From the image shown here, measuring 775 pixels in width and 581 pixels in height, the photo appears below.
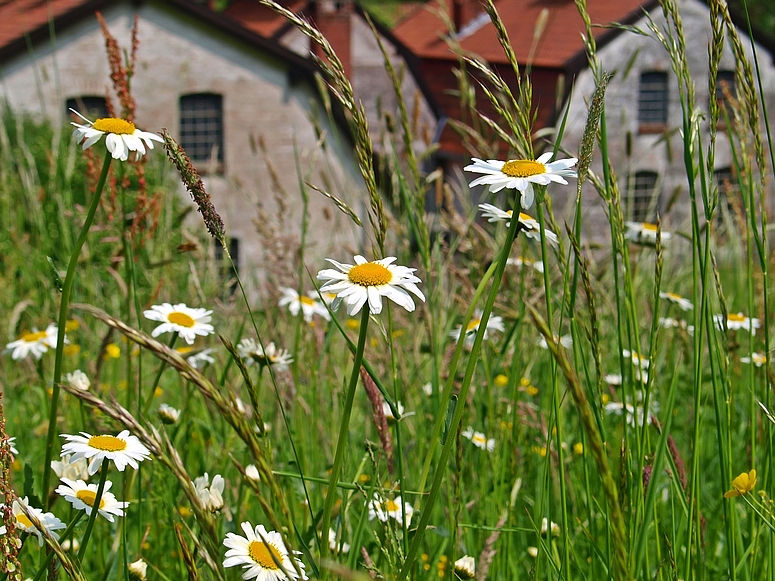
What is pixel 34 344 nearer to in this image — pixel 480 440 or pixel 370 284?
pixel 480 440

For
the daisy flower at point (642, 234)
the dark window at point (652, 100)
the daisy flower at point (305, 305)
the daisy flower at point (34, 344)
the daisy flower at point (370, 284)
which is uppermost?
the dark window at point (652, 100)

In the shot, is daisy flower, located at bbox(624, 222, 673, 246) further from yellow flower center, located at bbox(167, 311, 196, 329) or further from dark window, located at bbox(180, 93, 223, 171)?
dark window, located at bbox(180, 93, 223, 171)

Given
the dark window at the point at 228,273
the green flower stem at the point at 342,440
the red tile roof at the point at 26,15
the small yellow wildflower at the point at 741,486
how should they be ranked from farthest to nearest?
the red tile roof at the point at 26,15 → the dark window at the point at 228,273 → the small yellow wildflower at the point at 741,486 → the green flower stem at the point at 342,440

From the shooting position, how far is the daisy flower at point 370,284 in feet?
2.80

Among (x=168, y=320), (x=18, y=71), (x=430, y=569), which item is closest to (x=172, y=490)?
(x=168, y=320)

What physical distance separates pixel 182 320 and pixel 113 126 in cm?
51

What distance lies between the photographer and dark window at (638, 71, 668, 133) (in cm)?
1916

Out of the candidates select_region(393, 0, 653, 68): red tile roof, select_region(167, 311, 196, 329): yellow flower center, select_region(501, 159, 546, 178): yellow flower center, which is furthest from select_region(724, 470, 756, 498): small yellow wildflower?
select_region(393, 0, 653, 68): red tile roof

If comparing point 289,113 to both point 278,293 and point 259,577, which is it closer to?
point 278,293

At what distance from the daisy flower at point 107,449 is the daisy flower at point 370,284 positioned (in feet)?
0.96

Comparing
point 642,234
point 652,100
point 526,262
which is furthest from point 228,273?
point 652,100

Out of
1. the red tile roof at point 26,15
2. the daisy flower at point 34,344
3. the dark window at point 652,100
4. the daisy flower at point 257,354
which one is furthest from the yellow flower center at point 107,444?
the dark window at point 652,100

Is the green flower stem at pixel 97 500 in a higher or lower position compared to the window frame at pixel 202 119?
lower

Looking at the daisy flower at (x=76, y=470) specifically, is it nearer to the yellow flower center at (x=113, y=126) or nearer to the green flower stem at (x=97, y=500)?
the green flower stem at (x=97, y=500)
